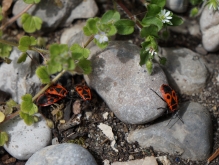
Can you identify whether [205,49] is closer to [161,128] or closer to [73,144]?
[161,128]

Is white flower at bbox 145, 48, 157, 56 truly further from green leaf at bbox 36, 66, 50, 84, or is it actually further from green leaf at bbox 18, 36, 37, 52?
green leaf at bbox 18, 36, 37, 52

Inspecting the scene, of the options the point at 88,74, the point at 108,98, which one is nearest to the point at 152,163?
the point at 108,98

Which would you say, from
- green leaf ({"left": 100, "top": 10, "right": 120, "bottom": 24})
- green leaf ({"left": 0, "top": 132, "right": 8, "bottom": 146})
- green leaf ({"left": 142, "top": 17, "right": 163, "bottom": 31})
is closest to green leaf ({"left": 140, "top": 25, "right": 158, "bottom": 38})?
green leaf ({"left": 142, "top": 17, "right": 163, "bottom": 31})

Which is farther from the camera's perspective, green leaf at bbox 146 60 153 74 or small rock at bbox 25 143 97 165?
green leaf at bbox 146 60 153 74

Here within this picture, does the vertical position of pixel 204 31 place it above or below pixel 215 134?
above

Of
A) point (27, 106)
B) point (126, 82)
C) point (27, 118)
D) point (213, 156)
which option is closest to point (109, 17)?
point (126, 82)

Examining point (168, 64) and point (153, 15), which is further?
point (168, 64)

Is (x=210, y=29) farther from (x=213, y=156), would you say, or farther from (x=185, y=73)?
(x=213, y=156)

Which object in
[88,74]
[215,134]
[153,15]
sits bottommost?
[215,134]
